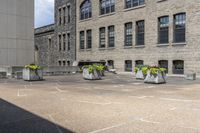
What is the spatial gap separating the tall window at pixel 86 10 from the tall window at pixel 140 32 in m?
10.8

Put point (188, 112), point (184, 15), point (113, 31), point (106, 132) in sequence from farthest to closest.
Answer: point (113, 31), point (184, 15), point (188, 112), point (106, 132)

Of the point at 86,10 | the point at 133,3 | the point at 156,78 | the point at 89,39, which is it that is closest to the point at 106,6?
the point at 86,10

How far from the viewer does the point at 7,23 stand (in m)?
33.6

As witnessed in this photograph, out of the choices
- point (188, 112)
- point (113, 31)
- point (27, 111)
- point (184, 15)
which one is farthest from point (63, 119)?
point (113, 31)

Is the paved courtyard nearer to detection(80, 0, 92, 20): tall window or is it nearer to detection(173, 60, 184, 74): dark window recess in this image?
detection(173, 60, 184, 74): dark window recess

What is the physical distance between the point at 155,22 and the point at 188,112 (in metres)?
23.9

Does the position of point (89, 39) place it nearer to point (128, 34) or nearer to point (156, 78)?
point (128, 34)

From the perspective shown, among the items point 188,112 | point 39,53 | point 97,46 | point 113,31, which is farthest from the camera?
point 39,53

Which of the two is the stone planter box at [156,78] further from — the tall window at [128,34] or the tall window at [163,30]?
the tall window at [128,34]

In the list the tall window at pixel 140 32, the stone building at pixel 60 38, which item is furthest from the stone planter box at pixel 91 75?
the stone building at pixel 60 38

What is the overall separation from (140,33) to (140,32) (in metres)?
0.13

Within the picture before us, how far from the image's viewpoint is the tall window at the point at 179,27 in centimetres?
2894

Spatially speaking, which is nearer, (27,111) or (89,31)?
(27,111)

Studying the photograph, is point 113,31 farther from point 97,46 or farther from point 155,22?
point 155,22
